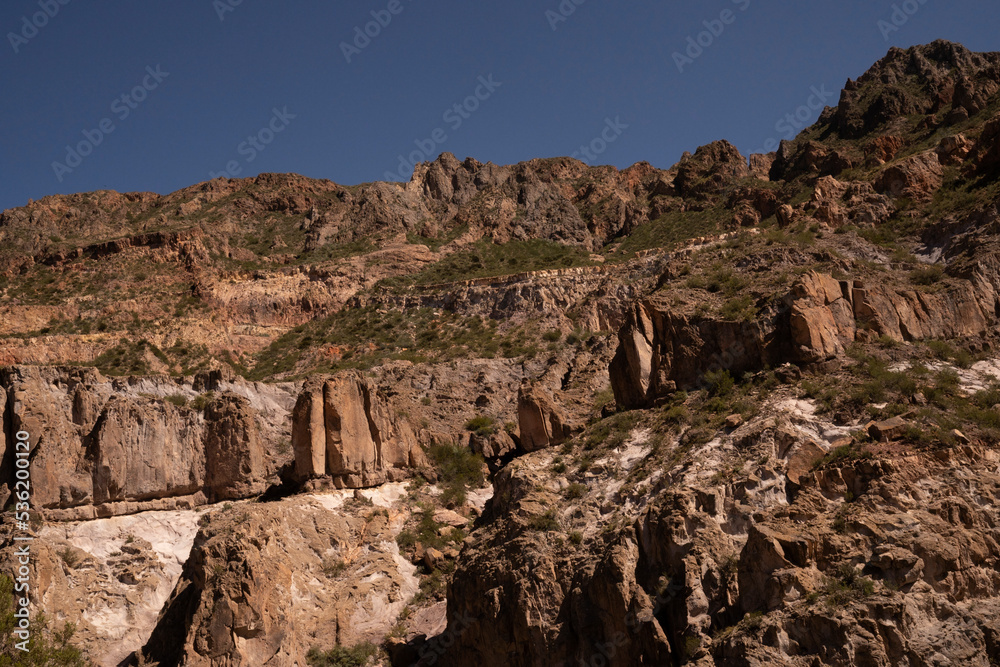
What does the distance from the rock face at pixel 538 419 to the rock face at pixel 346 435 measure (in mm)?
5525

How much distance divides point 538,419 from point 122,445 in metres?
17.0

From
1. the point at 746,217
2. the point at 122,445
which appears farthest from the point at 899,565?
the point at 746,217

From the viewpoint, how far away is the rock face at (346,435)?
123 feet

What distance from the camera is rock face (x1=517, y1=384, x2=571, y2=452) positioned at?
38188 millimetres

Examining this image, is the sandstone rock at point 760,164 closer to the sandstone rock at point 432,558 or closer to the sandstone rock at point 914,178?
the sandstone rock at point 914,178

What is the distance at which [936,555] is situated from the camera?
762 inches

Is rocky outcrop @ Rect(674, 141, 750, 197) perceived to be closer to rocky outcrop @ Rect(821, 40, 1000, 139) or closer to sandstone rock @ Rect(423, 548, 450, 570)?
rocky outcrop @ Rect(821, 40, 1000, 139)

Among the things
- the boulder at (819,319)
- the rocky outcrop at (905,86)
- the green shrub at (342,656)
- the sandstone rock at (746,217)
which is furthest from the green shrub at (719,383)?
the sandstone rock at (746,217)

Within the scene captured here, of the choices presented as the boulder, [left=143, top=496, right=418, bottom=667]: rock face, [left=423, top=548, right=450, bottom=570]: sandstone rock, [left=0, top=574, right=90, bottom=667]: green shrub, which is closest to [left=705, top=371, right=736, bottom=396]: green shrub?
the boulder

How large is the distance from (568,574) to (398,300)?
Result: 51207mm

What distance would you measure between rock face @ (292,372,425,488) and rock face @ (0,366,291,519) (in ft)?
11.6

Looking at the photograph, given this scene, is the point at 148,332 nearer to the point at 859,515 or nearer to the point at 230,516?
the point at 230,516

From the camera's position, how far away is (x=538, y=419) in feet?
128

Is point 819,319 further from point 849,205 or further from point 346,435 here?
point 346,435
